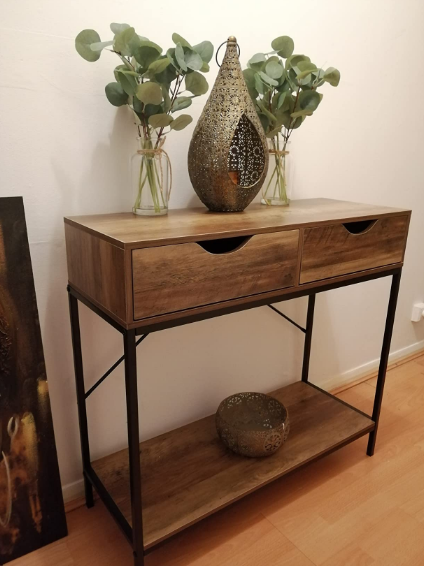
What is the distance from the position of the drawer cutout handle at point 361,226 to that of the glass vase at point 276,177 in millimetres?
214

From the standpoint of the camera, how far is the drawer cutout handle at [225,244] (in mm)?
993

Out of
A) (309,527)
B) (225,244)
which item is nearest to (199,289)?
(225,244)

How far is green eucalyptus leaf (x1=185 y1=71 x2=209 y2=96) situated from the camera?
105 cm

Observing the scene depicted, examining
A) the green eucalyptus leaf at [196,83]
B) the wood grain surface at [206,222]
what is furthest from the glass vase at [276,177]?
the green eucalyptus leaf at [196,83]

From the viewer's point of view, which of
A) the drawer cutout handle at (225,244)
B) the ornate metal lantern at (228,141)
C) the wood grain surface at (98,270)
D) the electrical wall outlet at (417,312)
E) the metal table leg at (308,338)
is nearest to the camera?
the wood grain surface at (98,270)

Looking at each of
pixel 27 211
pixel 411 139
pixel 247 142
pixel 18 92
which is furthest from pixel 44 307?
pixel 411 139

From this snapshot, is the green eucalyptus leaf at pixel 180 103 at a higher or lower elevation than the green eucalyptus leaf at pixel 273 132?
higher

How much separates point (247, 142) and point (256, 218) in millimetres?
191

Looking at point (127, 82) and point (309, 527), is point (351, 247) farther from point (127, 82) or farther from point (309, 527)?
point (309, 527)

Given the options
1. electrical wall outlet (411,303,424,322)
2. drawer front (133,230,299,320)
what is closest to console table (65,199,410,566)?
drawer front (133,230,299,320)

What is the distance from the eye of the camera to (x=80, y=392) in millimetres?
1228

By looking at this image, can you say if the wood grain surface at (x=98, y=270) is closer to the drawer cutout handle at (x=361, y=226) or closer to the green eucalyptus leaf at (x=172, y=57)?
the green eucalyptus leaf at (x=172, y=57)

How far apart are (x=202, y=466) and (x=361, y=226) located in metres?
0.85

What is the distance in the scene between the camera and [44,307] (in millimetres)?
1182
